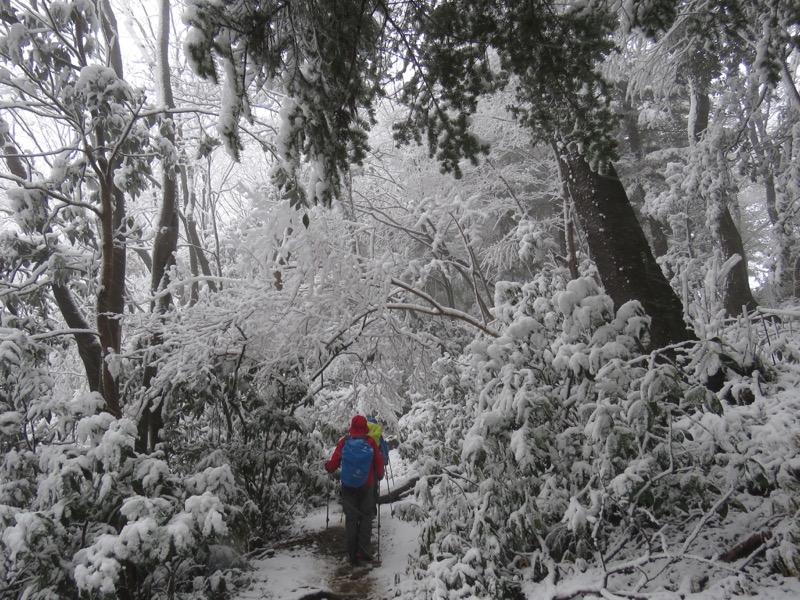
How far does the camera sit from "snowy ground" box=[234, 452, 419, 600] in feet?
14.9

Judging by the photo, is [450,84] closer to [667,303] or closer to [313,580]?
[667,303]

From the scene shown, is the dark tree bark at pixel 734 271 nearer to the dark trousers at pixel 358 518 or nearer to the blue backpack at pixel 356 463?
the blue backpack at pixel 356 463

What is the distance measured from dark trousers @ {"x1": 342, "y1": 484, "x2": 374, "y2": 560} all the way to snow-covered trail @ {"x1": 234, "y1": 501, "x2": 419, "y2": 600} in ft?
0.70

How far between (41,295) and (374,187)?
7.21m

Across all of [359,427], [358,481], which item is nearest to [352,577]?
[358,481]

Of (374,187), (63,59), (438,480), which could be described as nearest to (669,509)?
(438,480)

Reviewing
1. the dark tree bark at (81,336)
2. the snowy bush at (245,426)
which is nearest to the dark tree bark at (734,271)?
the snowy bush at (245,426)

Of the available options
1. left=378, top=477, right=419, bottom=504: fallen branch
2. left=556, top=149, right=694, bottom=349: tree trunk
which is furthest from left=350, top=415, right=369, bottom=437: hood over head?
left=556, top=149, right=694, bottom=349: tree trunk

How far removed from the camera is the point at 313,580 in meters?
4.90

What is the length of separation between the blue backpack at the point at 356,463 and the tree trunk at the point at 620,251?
129 inches

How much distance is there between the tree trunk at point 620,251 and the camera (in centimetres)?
413

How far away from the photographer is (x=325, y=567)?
17.5 ft

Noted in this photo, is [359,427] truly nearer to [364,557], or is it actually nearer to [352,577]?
[364,557]

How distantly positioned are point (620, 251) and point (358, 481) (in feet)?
12.5
